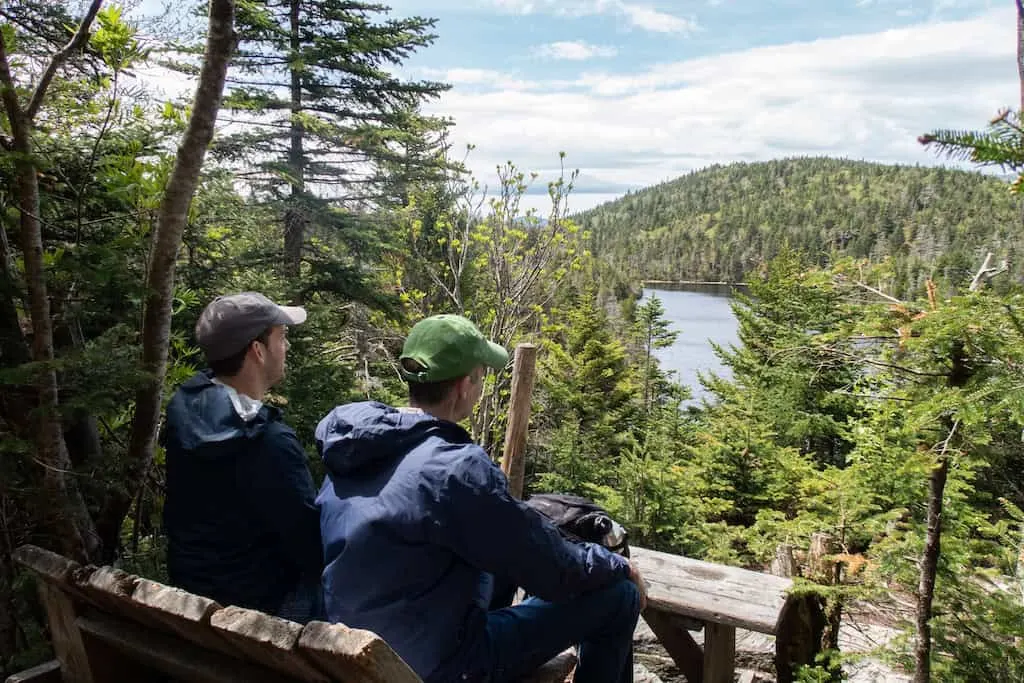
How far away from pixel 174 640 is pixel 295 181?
10.9 m

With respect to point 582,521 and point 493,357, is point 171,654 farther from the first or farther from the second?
point 582,521

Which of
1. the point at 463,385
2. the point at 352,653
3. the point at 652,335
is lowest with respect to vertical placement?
the point at 652,335

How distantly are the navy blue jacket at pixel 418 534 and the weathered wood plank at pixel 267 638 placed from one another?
429mm

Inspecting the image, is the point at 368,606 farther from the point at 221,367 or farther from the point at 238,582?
the point at 221,367

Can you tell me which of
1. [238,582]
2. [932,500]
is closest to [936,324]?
[932,500]

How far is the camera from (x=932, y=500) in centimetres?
300

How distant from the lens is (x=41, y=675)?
6.05 ft

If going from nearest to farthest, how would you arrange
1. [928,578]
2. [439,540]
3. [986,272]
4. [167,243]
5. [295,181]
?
[439,540], [167,243], [986,272], [928,578], [295,181]

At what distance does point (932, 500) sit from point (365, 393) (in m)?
10.0

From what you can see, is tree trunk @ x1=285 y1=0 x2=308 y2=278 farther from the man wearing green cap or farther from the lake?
the lake

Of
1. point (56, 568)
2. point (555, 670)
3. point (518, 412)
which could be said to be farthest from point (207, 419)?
point (518, 412)

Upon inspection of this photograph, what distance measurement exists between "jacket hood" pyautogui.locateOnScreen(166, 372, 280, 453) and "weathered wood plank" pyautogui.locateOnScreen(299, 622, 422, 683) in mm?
885

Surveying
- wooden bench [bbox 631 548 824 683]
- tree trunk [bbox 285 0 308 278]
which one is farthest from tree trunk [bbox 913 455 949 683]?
tree trunk [bbox 285 0 308 278]

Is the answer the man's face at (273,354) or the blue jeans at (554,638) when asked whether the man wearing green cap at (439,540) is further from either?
the man's face at (273,354)
